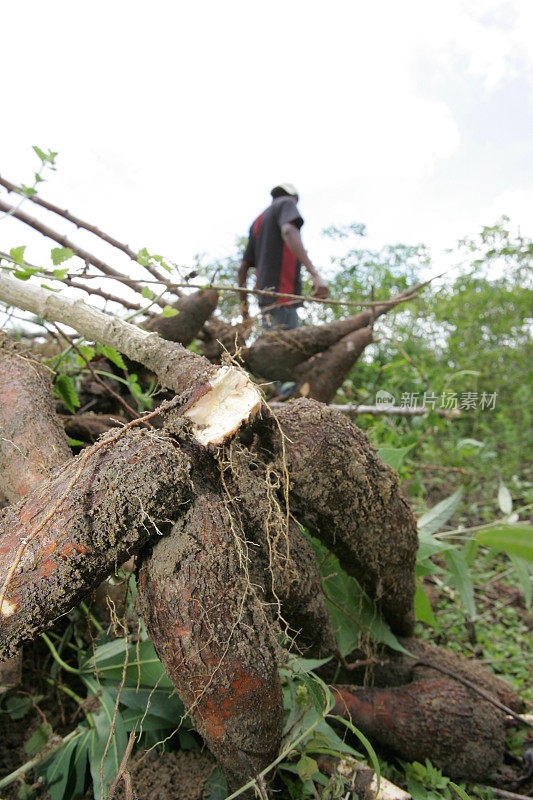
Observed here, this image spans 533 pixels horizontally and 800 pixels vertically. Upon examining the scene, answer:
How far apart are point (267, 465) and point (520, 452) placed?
8.06ft

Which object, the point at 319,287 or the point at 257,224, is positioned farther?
the point at 257,224

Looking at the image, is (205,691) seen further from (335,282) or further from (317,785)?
(335,282)

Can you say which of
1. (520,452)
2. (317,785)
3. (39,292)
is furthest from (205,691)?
(520,452)

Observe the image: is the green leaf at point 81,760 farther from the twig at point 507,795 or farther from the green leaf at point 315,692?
the twig at point 507,795

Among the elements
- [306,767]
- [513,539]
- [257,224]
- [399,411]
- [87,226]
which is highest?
[257,224]

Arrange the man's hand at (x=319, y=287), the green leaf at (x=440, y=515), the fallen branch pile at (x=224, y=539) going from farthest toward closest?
1. the man's hand at (x=319, y=287)
2. the green leaf at (x=440, y=515)
3. the fallen branch pile at (x=224, y=539)

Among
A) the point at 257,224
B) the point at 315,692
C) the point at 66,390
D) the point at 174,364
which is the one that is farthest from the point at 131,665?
the point at 257,224

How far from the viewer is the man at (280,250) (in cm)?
240

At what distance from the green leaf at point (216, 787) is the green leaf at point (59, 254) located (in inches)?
40.9

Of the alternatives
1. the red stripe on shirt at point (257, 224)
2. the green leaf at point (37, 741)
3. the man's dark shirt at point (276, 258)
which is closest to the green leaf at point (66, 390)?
the green leaf at point (37, 741)

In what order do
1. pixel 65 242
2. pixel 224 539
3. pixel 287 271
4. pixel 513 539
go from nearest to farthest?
pixel 513 539 → pixel 224 539 → pixel 65 242 → pixel 287 271

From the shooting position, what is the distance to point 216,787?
0.83m

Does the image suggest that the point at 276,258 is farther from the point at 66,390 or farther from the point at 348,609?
the point at 348,609

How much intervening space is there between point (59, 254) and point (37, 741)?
101 cm
